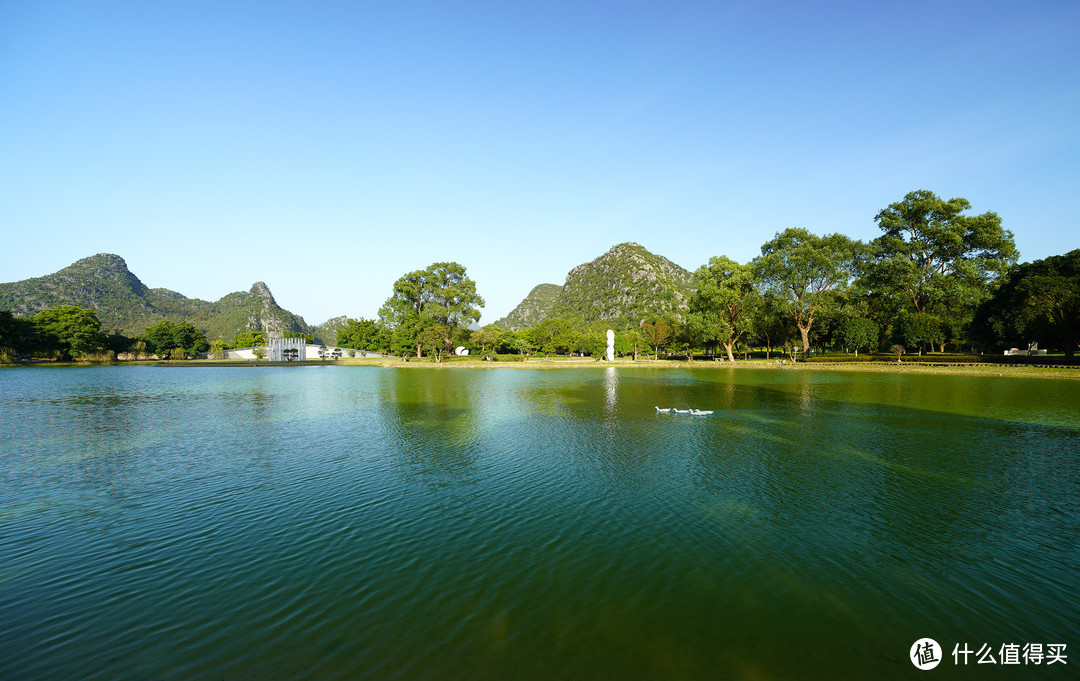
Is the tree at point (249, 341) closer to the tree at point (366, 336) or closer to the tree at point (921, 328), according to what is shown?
the tree at point (366, 336)

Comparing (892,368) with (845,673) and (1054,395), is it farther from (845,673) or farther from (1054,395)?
(845,673)

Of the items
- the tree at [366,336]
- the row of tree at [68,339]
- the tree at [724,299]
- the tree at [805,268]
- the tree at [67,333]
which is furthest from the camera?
the tree at [366,336]

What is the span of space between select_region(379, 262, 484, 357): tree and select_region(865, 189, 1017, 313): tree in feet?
316

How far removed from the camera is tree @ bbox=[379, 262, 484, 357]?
117 metres

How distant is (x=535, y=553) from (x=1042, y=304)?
82.9 m

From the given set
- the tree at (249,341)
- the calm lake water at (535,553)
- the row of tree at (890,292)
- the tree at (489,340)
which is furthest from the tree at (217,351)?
the calm lake water at (535,553)

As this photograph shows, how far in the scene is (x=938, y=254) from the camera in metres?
84.5

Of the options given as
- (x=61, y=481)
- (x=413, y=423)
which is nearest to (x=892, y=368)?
(x=413, y=423)

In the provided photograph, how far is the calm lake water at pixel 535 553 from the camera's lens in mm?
8195

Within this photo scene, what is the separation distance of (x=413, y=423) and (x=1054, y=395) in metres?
61.1

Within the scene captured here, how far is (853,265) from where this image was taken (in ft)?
317

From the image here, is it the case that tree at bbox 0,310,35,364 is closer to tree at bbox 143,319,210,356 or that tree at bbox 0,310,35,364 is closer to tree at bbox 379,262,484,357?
tree at bbox 143,319,210,356

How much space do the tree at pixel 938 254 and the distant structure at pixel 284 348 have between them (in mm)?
168798

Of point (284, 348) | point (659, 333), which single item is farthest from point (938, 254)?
point (284, 348)
